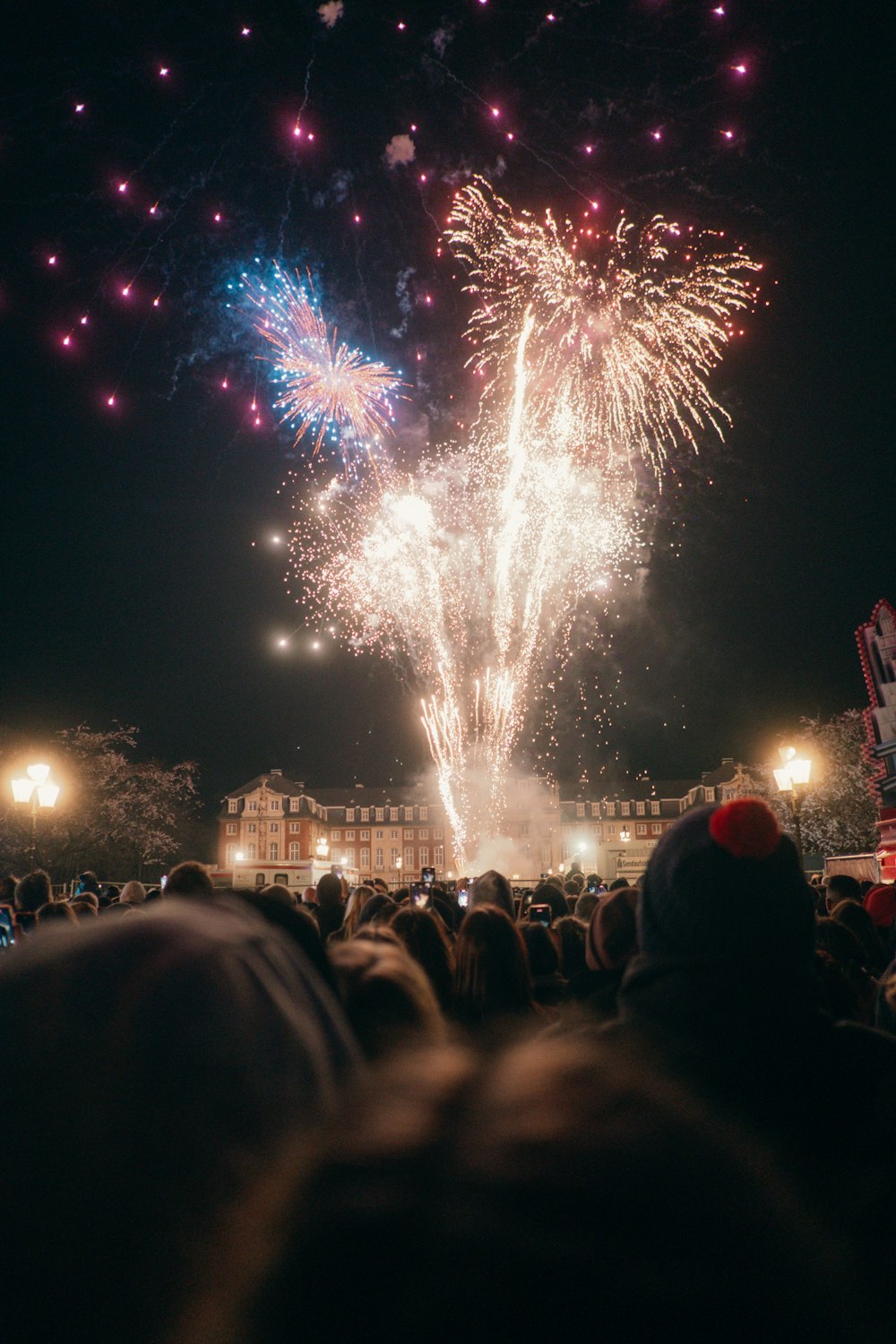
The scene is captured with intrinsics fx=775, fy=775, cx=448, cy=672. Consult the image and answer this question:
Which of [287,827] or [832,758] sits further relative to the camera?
[287,827]

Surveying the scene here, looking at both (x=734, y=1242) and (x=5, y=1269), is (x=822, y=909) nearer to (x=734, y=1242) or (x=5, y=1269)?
(x=734, y=1242)

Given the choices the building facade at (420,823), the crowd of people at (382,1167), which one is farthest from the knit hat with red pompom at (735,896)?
the building facade at (420,823)

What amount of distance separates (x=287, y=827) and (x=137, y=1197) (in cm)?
8785

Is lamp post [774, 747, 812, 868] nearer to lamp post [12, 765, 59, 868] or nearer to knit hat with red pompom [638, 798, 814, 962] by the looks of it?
knit hat with red pompom [638, 798, 814, 962]

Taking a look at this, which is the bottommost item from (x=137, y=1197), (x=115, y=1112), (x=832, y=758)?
(x=137, y=1197)

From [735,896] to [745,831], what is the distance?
0.15 meters

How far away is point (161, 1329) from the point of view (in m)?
1.12

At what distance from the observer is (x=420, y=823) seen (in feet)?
299

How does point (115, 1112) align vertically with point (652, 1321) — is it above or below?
above

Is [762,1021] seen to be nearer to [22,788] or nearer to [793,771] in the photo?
[793,771]

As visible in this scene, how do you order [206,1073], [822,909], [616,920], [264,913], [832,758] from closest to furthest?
[206,1073]
[264,913]
[616,920]
[822,909]
[832,758]

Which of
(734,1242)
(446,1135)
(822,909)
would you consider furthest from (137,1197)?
(822,909)

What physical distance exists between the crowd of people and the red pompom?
0.37 metres

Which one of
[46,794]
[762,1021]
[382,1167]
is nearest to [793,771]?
[762,1021]
